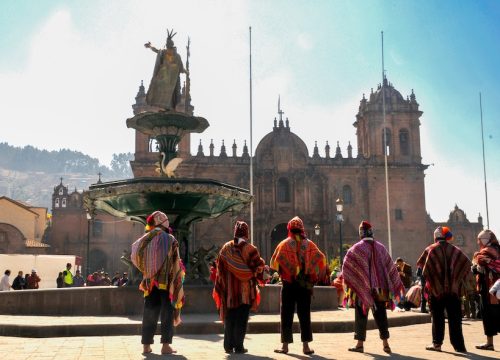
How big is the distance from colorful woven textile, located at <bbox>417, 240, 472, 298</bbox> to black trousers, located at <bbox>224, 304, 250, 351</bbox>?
7.34 ft

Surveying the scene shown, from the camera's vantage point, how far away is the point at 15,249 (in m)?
43.7

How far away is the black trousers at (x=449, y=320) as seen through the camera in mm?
6570

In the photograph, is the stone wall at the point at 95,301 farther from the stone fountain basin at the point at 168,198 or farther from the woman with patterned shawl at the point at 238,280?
the woman with patterned shawl at the point at 238,280

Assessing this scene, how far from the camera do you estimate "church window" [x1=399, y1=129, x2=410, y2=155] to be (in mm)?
45128

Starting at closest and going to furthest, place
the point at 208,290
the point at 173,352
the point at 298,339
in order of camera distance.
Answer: the point at 173,352 → the point at 298,339 → the point at 208,290

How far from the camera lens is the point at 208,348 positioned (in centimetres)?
638

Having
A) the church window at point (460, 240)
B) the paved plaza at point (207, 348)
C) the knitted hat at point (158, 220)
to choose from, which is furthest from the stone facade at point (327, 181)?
the knitted hat at point (158, 220)

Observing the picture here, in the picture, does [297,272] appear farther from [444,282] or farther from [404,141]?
[404,141]

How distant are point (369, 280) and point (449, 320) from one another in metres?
1.00

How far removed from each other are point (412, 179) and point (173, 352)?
4041cm

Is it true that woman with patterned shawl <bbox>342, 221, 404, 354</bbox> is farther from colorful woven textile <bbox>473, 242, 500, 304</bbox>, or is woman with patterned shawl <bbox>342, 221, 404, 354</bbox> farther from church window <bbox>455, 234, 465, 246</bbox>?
church window <bbox>455, 234, 465, 246</bbox>

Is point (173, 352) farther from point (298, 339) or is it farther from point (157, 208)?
point (157, 208)

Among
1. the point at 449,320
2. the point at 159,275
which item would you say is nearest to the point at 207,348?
the point at 159,275

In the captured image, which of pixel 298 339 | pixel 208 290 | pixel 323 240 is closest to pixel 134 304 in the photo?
pixel 208 290
